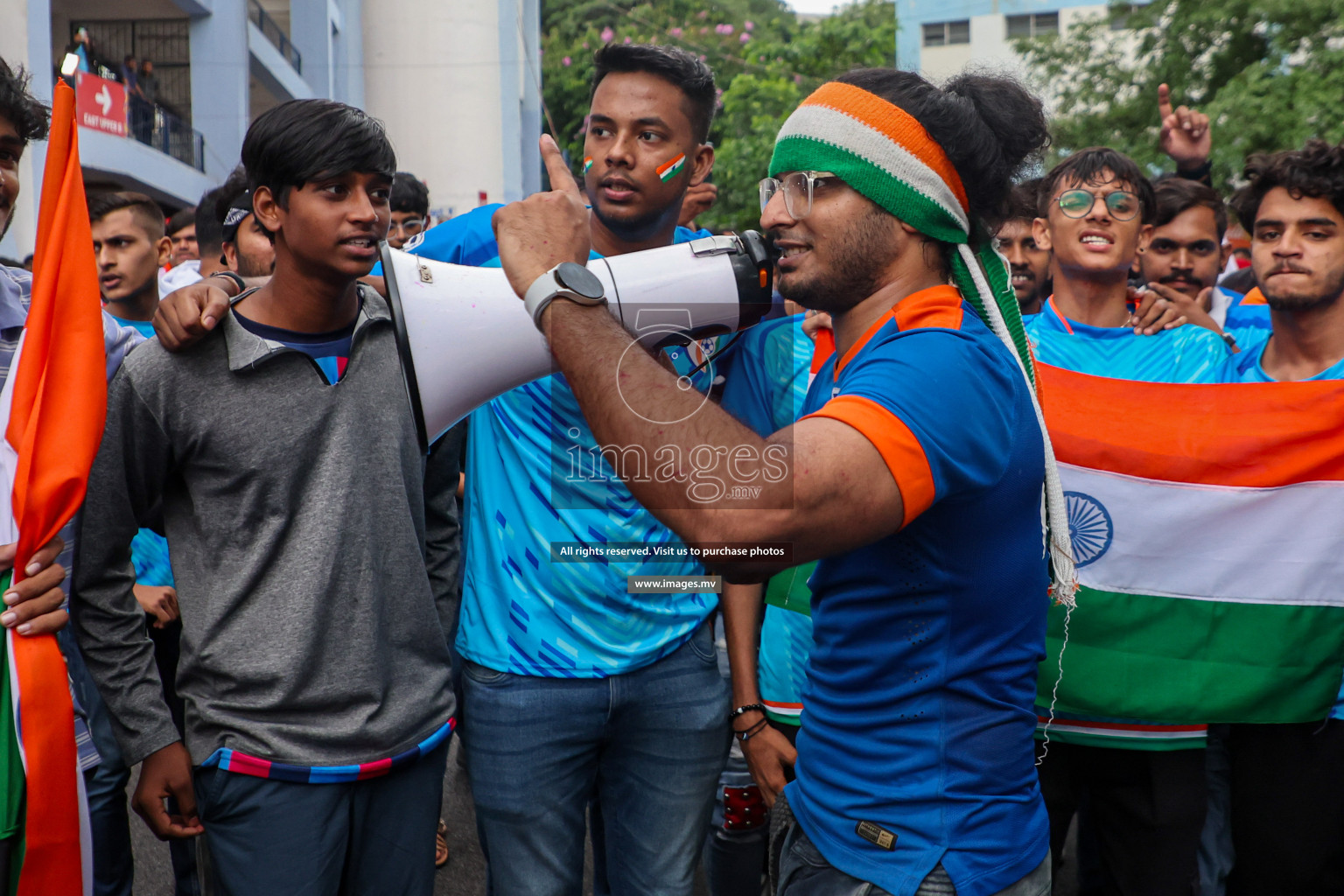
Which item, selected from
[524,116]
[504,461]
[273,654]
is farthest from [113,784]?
[524,116]

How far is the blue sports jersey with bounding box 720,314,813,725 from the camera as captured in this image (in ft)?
8.53

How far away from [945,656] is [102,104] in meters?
14.6

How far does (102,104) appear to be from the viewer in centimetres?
1370

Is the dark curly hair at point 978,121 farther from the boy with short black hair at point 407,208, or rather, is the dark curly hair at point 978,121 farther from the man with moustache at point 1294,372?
the boy with short black hair at point 407,208

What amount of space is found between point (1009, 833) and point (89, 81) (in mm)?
14369

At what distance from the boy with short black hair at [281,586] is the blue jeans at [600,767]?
188mm

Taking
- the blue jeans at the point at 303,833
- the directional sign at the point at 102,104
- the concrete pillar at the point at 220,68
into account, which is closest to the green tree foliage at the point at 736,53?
the concrete pillar at the point at 220,68

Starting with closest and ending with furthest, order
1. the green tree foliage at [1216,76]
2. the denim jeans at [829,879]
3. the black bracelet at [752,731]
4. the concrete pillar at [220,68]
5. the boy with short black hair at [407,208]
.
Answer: the denim jeans at [829,879]
the black bracelet at [752,731]
the boy with short black hair at [407,208]
the green tree foliage at [1216,76]
the concrete pillar at [220,68]

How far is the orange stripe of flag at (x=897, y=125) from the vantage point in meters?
1.86

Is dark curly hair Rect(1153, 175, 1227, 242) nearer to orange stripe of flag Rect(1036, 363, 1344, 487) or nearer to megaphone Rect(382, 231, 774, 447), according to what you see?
orange stripe of flag Rect(1036, 363, 1344, 487)

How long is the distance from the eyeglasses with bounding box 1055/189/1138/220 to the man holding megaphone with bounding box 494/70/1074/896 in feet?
5.65

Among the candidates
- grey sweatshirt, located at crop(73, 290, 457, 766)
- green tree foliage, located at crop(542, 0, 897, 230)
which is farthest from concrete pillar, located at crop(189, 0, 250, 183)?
grey sweatshirt, located at crop(73, 290, 457, 766)

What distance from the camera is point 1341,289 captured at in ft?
10.9

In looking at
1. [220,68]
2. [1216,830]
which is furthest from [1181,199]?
[220,68]
